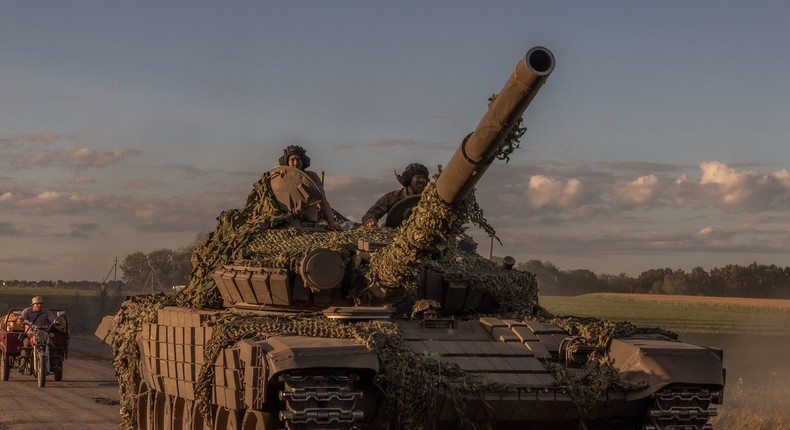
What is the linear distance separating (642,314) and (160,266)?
95.3 ft

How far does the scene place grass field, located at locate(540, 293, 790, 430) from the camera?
76.7 ft

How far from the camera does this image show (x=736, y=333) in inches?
2002

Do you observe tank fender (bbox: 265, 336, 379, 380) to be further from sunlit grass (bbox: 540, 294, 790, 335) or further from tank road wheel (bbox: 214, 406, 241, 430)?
sunlit grass (bbox: 540, 294, 790, 335)

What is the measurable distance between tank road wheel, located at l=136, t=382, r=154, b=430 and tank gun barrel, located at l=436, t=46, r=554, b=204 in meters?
7.61

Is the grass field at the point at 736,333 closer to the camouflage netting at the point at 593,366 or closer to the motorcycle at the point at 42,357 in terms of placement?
the camouflage netting at the point at 593,366

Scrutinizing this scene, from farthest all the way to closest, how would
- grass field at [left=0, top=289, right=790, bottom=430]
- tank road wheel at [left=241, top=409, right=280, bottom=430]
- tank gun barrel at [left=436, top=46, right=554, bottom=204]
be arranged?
1. grass field at [left=0, top=289, right=790, bottom=430]
2. tank road wheel at [left=241, top=409, right=280, bottom=430]
3. tank gun barrel at [left=436, top=46, right=554, bottom=204]

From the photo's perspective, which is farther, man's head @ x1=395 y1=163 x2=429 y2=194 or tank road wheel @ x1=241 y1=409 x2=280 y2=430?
man's head @ x1=395 y1=163 x2=429 y2=194

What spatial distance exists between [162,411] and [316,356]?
6501mm

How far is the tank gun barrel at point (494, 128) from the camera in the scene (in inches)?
408

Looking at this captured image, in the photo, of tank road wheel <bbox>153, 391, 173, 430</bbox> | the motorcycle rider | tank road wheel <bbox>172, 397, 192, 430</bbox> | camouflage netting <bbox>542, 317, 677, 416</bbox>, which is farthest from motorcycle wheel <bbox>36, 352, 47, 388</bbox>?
camouflage netting <bbox>542, 317, 677, 416</bbox>

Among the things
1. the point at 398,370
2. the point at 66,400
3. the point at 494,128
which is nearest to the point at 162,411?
the point at 398,370

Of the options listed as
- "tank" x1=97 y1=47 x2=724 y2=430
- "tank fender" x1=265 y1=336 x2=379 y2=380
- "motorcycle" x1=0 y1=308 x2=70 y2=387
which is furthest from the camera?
"motorcycle" x1=0 y1=308 x2=70 y2=387

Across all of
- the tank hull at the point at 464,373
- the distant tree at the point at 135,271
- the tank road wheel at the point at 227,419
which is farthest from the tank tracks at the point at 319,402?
the distant tree at the point at 135,271

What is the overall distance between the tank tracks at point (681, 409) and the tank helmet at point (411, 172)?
5.02 m
